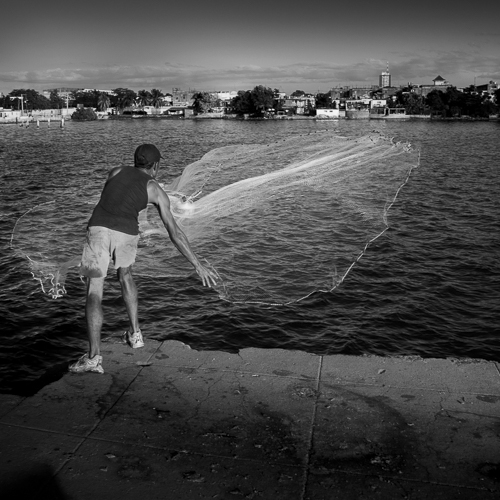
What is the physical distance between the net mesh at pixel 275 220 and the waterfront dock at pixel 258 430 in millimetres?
2755

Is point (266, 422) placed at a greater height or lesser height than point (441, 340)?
greater

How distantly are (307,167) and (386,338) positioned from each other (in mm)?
3238

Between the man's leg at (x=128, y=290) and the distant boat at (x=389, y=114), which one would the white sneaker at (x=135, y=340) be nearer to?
the man's leg at (x=128, y=290)

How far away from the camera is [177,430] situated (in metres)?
4.56

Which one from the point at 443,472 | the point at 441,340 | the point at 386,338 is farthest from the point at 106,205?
the point at 441,340

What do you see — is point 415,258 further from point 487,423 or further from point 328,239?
point 487,423

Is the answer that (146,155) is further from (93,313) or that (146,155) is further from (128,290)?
(93,313)

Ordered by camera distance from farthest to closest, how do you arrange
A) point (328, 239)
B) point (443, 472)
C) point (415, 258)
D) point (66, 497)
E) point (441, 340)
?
1. point (415, 258)
2. point (441, 340)
3. point (328, 239)
4. point (443, 472)
5. point (66, 497)

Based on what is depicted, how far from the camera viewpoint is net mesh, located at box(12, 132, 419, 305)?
8.73m

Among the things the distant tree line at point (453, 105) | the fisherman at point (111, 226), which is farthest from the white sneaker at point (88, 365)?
the distant tree line at point (453, 105)

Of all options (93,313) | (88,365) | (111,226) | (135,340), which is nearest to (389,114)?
(135,340)

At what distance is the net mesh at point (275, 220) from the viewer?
8727 mm

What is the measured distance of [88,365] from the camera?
5484 mm

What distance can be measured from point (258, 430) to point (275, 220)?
23.4ft
